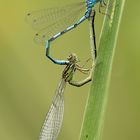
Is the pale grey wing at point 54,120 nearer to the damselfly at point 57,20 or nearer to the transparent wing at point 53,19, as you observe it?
the damselfly at point 57,20

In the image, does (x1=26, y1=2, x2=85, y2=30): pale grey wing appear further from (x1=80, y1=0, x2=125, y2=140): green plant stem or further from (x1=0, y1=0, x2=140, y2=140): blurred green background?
(x1=80, y1=0, x2=125, y2=140): green plant stem

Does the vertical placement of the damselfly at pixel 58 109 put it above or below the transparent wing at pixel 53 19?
below

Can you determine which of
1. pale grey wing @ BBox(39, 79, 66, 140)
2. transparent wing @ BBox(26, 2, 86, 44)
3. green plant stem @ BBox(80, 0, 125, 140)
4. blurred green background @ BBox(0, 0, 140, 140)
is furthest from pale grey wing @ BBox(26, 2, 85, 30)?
green plant stem @ BBox(80, 0, 125, 140)

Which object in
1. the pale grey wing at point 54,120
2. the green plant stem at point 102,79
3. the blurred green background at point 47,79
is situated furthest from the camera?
the blurred green background at point 47,79

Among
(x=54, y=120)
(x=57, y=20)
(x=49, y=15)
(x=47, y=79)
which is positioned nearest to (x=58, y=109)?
(x=54, y=120)

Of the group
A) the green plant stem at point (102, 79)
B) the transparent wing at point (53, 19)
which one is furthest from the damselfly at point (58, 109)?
the green plant stem at point (102, 79)

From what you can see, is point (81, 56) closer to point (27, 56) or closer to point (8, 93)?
point (27, 56)
